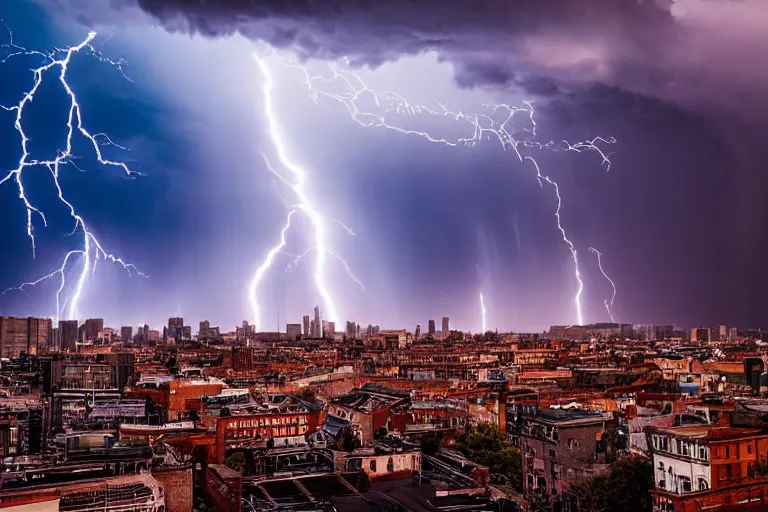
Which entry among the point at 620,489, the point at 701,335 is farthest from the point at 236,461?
the point at 701,335

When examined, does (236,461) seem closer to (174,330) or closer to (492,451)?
(492,451)

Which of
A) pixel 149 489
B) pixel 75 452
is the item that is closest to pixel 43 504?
pixel 149 489

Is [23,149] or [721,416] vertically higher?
[23,149]

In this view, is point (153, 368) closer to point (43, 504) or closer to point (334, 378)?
point (334, 378)

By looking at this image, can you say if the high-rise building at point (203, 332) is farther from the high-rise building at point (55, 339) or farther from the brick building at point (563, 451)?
the brick building at point (563, 451)

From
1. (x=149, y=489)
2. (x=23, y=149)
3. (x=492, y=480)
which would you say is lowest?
(x=492, y=480)

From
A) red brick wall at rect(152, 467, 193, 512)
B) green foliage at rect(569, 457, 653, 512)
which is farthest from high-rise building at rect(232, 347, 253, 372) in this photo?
green foliage at rect(569, 457, 653, 512)
